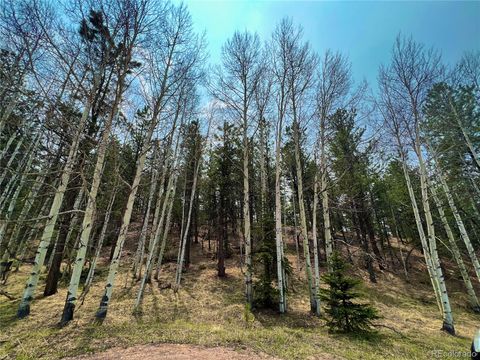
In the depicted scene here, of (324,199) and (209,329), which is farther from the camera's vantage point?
(324,199)

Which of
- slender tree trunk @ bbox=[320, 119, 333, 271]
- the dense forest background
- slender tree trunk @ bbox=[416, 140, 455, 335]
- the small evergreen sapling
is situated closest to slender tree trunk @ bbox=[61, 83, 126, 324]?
the dense forest background

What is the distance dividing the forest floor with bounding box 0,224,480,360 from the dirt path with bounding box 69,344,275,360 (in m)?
0.02

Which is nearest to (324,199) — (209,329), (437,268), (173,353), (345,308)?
(345,308)

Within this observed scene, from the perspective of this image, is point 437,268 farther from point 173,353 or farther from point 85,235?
point 85,235

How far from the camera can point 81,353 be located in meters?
4.37

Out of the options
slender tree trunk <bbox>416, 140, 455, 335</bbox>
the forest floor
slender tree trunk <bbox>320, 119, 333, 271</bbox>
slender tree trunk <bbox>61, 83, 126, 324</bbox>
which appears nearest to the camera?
the forest floor

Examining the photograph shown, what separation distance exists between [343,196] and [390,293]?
562 centimetres

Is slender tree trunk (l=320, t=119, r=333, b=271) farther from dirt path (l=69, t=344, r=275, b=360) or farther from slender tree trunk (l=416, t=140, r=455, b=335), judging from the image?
dirt path (l=69, t=344, r=275, b=360)

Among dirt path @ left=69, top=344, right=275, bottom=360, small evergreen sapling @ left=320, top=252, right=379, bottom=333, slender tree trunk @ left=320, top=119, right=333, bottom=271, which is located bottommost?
dirt path @ left=69, top=344, right=275, bottom=360

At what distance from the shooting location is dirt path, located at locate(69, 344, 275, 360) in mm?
4242

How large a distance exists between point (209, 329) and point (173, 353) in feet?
6.02

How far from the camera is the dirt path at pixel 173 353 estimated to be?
424cm

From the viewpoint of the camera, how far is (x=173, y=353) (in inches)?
173

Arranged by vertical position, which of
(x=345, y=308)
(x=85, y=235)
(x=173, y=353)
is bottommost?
(x=173, y=353)
